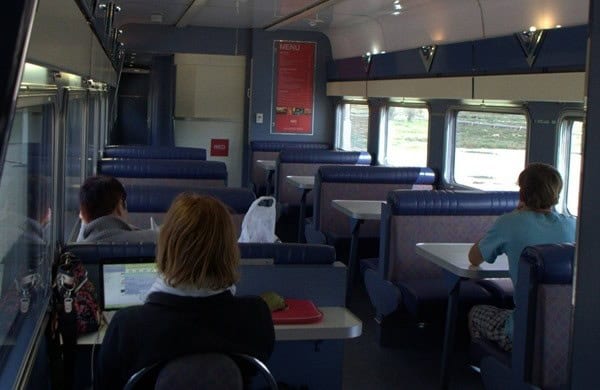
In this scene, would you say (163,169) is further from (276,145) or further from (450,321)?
(276,145)

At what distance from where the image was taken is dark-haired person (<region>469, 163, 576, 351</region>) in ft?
14.5

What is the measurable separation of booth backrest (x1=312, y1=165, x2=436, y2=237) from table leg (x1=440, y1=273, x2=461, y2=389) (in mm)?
2816

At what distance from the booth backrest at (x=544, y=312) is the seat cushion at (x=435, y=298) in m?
1.75

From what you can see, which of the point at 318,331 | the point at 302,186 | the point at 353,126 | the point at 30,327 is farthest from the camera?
the point at 353,126

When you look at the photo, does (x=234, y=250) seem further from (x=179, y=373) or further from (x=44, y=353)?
(x=44, y=353)

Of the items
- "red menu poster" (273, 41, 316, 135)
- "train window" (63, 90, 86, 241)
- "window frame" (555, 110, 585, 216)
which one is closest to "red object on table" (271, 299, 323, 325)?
"train window" (63, 90, 86, 241)

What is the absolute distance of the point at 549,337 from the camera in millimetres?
3744

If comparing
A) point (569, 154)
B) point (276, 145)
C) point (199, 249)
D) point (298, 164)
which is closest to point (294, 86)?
point (276, 145)

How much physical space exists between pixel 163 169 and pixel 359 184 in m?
1.82

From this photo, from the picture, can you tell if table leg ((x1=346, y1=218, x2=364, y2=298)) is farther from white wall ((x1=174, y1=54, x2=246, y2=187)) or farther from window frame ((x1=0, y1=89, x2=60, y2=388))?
white wall ((x1=174, y1=54, x2=246, y2=187))

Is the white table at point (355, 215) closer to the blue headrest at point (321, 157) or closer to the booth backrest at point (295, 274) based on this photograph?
the booth backrest at point (295, 274)

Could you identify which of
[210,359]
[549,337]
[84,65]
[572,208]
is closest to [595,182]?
[210,359]

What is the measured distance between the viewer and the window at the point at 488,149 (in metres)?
7.24

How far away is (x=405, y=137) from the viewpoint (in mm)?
10312
